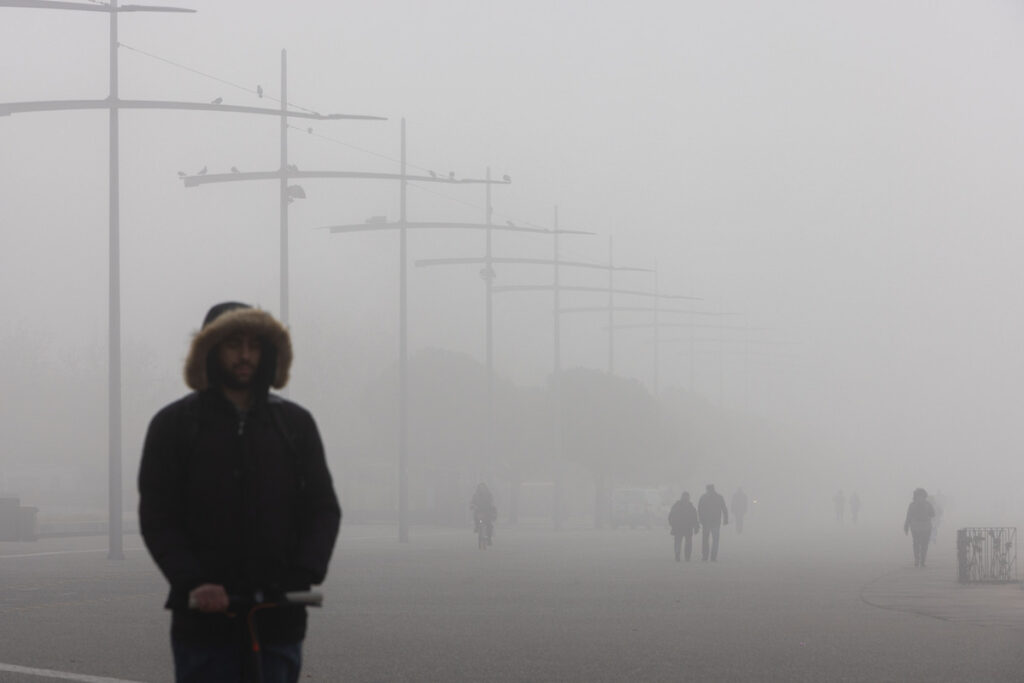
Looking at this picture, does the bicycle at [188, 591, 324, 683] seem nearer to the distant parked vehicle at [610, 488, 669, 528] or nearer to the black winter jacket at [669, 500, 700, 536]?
the black winter jacket at [669, 500, 700, 536]

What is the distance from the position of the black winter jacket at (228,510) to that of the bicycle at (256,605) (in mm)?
28

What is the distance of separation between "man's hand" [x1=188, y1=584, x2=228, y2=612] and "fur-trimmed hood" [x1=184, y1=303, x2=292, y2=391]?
67 cm

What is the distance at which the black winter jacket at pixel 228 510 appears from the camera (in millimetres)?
5461

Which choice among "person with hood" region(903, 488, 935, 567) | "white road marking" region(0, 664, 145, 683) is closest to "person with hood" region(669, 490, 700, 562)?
"person with hood" region(903, 488, 935, 567)

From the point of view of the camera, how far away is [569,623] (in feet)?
63.0

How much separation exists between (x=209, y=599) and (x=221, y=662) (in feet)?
0.78

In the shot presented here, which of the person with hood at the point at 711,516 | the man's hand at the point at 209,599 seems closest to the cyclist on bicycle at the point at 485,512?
the person with hood at the point at 711,516

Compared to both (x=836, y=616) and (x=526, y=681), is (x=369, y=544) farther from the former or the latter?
(x=526, y=681)

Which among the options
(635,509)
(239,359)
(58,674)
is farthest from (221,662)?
(635,509)

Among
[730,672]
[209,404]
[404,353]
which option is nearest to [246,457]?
[209,404]

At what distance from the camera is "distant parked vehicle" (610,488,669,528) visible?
79562 mm

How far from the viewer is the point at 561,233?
74.7 m

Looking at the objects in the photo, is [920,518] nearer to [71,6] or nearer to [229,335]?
[71,6]

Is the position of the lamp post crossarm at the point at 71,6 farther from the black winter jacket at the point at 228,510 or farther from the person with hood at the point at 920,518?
the black winter jacket at the point at 228,510
